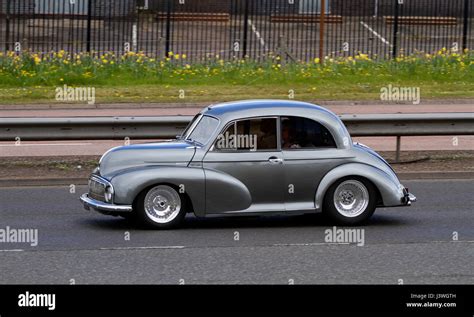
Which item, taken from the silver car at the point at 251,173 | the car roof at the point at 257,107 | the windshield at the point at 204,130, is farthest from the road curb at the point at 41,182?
the car roof at the point at 257,107

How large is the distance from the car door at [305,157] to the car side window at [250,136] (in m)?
0.12

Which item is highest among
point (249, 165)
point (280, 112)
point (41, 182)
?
point (280, 112)

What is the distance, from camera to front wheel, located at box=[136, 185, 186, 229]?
39.8 ft

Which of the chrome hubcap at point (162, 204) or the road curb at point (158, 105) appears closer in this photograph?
the chrome hubcap at point (162, 204)

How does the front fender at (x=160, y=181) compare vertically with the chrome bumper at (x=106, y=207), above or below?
above

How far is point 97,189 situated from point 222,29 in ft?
89.6

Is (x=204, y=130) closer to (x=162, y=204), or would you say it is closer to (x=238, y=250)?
(x=162, y=204)

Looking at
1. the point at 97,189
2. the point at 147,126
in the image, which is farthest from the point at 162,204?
the point at 147,126

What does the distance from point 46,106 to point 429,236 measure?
13.6 meters

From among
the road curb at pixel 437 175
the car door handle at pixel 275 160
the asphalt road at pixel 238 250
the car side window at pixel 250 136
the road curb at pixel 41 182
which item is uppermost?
the car side window at pixel 250 136

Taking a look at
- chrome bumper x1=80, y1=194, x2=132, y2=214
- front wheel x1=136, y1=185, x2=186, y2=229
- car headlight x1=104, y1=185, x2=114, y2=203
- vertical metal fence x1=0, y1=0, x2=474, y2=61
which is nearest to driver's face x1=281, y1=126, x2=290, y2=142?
front wheel x1=136, y1=185, x2=186, y2=229

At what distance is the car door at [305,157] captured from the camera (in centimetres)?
1246

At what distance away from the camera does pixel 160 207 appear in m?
12.3

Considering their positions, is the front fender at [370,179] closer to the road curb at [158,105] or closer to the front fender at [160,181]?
the front fender at [160,181]
